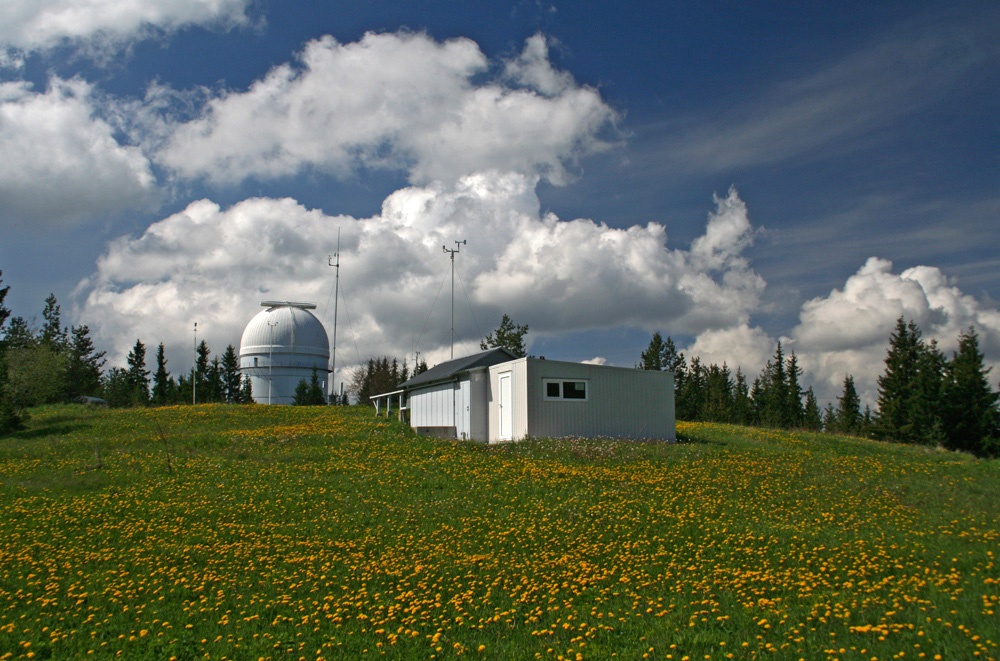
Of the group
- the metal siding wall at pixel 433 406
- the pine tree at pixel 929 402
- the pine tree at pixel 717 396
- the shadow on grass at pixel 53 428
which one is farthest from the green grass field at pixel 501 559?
the pine tree at pixel 717 396

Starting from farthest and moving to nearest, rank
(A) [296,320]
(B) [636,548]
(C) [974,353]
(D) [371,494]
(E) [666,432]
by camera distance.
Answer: (A) [296,320]
(C) [974,353]
(E) [666,432]
(D) [371,494]
(B) [636,548]

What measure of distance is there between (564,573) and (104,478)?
14067 mm

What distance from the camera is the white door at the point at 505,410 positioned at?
2384 centimetres

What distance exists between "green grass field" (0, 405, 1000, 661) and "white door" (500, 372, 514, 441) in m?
3.94

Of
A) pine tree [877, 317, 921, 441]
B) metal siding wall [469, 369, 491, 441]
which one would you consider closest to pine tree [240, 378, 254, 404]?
metal siding wall [469, 369, 491, 441]

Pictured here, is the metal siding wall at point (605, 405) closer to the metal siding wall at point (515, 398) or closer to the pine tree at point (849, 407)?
the metal siding wall at point (515, 398)

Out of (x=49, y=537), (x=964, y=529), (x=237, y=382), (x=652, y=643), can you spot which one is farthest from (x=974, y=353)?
(x=237, y=382)

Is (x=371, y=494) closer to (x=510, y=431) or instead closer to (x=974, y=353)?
(x=510, y=431)

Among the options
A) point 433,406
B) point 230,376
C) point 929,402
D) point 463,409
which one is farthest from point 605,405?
point 230,376

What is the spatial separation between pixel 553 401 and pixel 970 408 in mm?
36284

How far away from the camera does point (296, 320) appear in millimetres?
57344

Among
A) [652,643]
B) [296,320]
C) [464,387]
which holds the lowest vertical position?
[652,643]

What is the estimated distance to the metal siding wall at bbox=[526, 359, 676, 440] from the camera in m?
23.4

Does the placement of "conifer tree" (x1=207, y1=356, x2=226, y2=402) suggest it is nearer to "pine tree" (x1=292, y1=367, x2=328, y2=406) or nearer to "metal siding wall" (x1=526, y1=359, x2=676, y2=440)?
"pine tree" (x1=292, y1=367, x2=328, y2=406)
